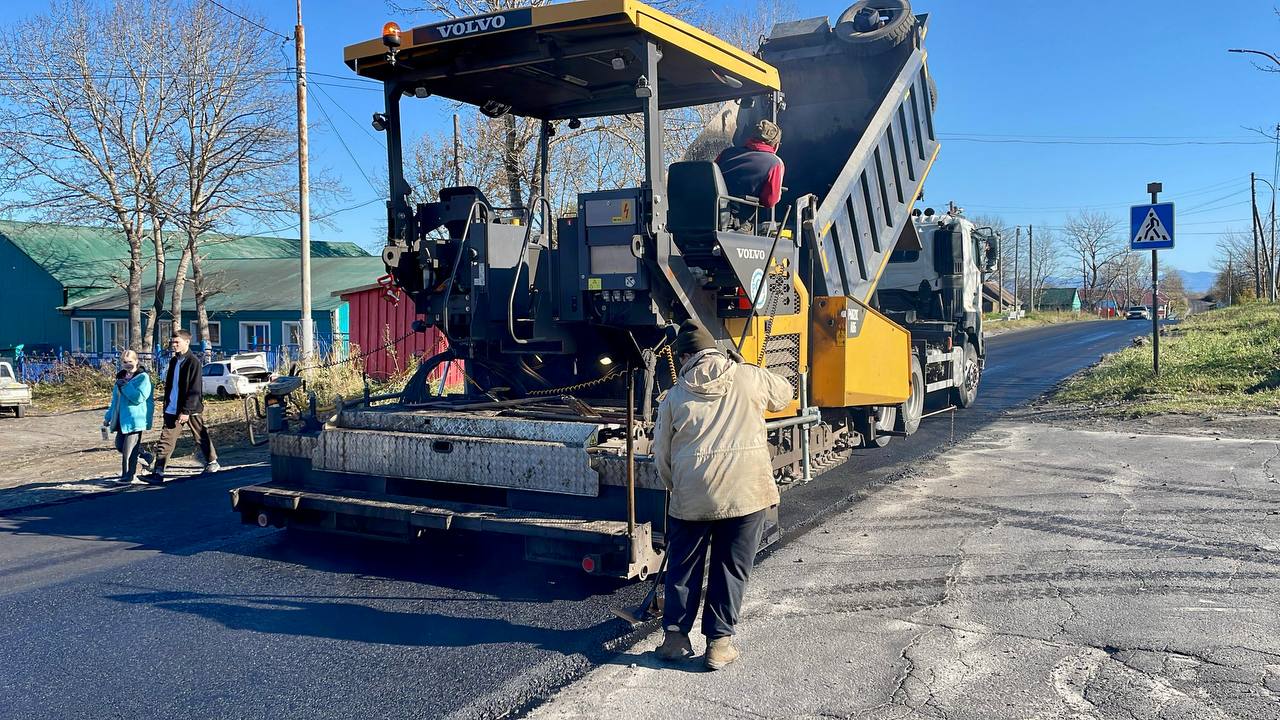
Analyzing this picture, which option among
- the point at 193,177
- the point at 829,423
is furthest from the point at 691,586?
the point at 193,177

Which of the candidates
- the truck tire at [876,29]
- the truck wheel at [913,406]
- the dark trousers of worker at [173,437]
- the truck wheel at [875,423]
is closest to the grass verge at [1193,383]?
the truck wheel at [913,406]

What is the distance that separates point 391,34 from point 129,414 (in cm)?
530

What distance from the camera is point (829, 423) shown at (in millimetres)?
7898

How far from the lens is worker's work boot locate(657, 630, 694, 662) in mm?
4234

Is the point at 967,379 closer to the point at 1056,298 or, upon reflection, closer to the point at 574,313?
the point at 574,313

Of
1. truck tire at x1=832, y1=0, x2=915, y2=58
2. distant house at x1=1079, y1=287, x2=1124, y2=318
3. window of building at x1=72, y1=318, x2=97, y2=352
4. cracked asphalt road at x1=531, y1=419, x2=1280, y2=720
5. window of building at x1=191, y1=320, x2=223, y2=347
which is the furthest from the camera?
distant house at x1=1079, y1=287, x2=1124, y2=318

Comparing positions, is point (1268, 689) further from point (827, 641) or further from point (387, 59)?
point (387, 59)

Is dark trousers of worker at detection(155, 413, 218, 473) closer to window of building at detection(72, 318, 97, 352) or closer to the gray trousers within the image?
the gray trousers

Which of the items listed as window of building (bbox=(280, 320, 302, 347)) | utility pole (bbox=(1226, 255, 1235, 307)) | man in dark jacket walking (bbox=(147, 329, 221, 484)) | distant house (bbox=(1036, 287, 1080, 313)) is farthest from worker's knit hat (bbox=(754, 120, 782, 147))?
distant house (bbox=(1036, 287, 1080, 313))

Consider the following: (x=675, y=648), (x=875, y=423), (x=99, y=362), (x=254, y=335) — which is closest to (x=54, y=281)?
(x=254, y=335)

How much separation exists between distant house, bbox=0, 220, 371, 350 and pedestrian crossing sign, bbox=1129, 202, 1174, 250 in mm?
30665

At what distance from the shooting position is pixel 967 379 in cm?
1336

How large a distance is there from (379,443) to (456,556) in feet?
2.88

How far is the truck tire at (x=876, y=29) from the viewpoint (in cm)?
939
